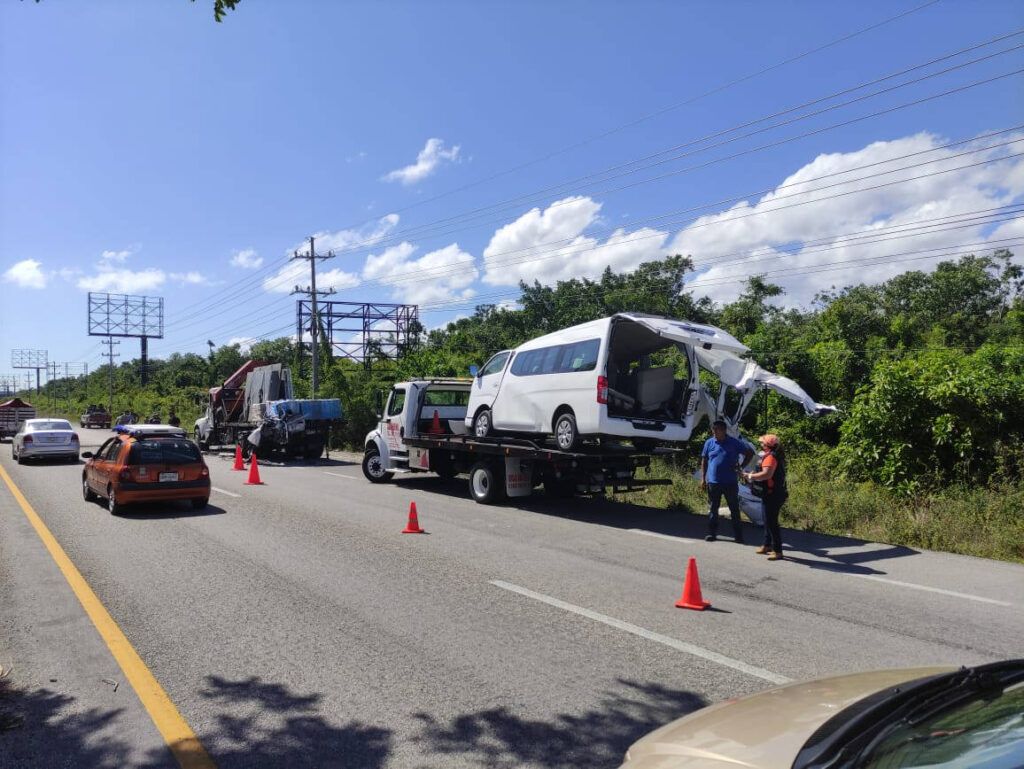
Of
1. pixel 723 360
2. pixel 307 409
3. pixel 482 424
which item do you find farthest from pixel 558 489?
pixel 307 409

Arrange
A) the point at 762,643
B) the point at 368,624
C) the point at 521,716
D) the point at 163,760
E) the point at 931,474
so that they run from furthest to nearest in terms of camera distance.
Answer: the point at 931,474 < the point at 368,624 < the point at 762,643 < the point at 521,716 < the point at 163,760

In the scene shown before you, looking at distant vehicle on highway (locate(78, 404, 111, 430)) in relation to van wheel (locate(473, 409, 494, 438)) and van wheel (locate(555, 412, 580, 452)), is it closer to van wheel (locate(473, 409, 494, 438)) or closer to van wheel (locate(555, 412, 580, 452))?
van wheel (locate(473, 409, 494, 438))

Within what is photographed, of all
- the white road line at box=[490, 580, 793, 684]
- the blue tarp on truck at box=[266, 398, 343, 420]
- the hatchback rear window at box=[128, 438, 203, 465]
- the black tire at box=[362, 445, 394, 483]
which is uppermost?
the blue tarp on truck at box=[266, 398, 343, 420]

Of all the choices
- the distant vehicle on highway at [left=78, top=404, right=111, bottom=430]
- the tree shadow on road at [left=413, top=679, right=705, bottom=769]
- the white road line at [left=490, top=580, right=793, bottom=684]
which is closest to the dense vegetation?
the white road line at [left=490, top=580, right=793, bottom=684]

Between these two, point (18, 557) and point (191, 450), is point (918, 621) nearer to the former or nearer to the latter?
point (18, 557)

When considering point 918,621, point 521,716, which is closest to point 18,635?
point 521,716

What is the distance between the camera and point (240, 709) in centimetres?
441

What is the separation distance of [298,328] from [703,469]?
31.5 m

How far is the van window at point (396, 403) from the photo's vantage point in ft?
55.4

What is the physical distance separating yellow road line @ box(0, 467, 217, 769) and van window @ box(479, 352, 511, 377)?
8.38 meters

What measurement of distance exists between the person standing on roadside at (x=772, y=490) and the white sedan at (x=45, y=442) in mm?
22127

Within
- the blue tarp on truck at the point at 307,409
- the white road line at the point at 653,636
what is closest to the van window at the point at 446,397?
the white road line at the point at 653,636

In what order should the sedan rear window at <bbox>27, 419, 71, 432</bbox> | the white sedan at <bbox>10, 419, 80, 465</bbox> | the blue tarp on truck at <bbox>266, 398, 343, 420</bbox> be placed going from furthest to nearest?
the blue tarp on truck at <bbox>266, 398, 343, 420</bbox> → the sedan rear window at <bbox>27, 419, 71, 432</bbox> → the white sedan at <bbox>10, 419, 80, 465</bbox>

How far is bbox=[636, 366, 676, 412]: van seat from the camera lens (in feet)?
41.2
